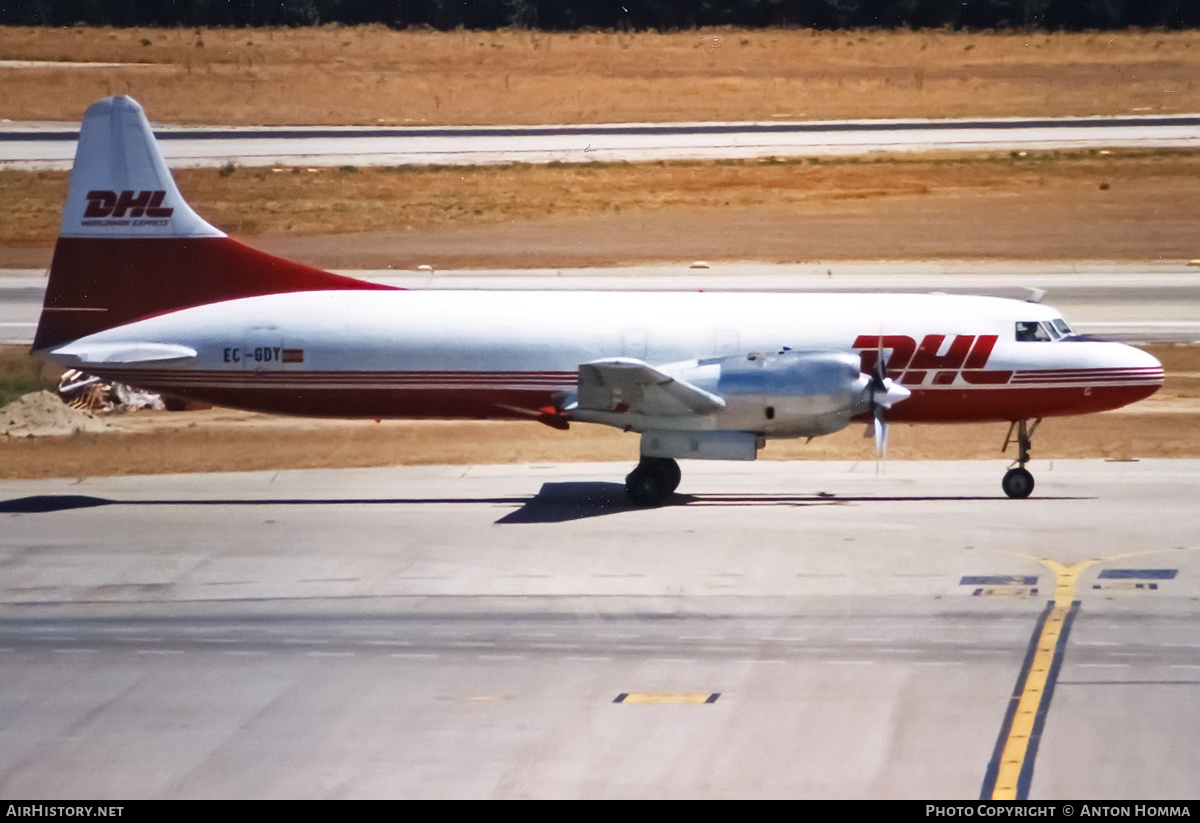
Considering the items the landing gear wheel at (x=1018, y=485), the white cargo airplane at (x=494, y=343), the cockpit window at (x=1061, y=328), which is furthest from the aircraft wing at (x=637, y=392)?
the cockpit window at (x=1061, y=328)

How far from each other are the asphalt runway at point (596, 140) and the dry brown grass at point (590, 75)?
3353mm

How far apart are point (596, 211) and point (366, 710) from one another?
44.2 metres

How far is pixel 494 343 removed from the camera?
27766 millimetres

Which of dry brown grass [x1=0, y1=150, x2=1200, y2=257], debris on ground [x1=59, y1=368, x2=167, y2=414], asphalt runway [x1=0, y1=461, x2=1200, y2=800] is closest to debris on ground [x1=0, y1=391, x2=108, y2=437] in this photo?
debris on ground [x1=59, y1=368, x2=167, y2=414]

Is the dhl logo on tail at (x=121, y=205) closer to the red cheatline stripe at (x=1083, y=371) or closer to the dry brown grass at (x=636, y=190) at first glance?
the red cheatline stripe at (x=1083, y=371)

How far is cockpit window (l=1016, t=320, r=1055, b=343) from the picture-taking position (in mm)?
28203

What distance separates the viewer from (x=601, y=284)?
157ft

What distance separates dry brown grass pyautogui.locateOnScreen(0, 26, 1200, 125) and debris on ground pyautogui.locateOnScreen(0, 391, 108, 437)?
40852 mm

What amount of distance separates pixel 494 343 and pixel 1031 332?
1002 centimetres

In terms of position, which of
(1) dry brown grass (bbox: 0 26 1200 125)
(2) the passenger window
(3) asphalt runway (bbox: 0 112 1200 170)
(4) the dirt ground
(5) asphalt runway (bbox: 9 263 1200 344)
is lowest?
(5) asphalt runway (bbox: 9 263 1200 344)

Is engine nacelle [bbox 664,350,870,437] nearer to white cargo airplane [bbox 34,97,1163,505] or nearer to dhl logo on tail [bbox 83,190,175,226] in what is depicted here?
white cargo airplane [bbox 34,97,1163,505]

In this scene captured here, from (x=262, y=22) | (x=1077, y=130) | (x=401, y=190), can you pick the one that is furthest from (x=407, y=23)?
(x=1077, y=130)

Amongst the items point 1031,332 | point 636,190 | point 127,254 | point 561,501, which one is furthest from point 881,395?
point 636,190

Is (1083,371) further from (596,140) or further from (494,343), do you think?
(596,140)
